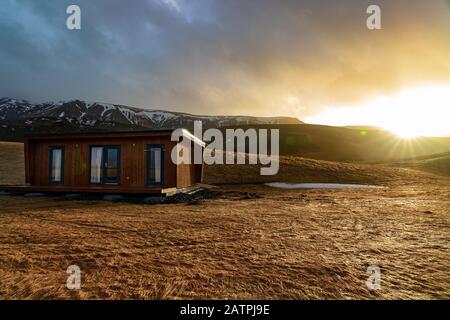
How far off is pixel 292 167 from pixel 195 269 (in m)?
29.2

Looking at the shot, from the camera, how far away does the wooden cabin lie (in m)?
15.9

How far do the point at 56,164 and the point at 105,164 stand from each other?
134 inches

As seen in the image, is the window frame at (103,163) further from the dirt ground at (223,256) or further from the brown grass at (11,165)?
the brown grass at (11,165)

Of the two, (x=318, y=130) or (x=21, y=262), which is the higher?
(x=318, y=130)

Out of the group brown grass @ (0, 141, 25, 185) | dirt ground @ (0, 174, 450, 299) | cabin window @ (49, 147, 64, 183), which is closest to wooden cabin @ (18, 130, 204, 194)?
cabin window @ (49, 147, 64, 183)

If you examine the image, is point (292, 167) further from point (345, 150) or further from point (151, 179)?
point (345, 150)

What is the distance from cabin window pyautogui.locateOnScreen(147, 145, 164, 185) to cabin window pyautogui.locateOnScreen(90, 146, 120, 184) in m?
1.91

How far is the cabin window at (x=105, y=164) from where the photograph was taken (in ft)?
53.7

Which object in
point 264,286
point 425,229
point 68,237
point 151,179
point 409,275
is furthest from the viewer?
point 151,179

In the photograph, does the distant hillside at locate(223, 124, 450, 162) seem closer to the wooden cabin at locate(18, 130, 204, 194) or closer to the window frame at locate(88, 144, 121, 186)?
the wooden cabin at locate(18, 130, 204, 194)

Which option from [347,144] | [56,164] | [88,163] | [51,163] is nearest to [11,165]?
[51,163]

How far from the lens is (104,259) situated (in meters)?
5.45

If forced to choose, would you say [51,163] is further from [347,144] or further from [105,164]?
[347,144]
